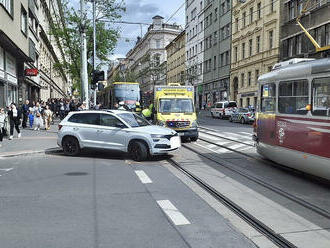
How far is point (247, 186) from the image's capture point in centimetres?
749

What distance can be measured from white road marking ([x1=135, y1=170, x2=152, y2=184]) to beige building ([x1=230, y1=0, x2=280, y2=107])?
30.8m

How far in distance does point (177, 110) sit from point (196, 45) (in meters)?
51.7

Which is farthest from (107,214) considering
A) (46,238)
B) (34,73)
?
(34,73)

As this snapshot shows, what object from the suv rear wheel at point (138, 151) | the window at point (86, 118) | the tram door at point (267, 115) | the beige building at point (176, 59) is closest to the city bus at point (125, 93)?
the window at point (86, 118)

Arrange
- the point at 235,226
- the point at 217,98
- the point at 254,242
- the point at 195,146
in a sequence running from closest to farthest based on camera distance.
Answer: the point at 254,242, the point at 235,226, the point at 195,146, the point at 217,98

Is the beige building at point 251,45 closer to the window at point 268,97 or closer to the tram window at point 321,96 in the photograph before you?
the window at point 268,97

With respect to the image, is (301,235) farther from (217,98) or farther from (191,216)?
(217,98)

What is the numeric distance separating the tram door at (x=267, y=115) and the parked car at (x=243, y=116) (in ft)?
60.6

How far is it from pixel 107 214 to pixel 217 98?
48.9 m

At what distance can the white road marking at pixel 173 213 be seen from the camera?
516cm

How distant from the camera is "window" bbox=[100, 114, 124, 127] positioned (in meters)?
11.2

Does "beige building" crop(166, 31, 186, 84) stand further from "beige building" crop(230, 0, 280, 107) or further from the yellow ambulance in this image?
the yellow ambulance

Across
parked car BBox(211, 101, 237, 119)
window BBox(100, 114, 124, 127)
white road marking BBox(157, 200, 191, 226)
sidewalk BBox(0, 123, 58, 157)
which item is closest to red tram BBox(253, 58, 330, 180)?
white road marking BBox(157, 200, 191, 226)

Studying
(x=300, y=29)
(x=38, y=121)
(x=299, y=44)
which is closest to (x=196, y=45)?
(x=299, y=44)
